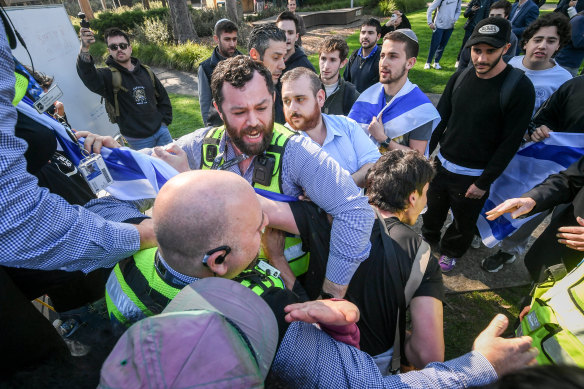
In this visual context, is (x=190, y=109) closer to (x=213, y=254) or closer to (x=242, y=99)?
(x=242, y=99)

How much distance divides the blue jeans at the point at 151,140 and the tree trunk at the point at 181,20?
8880mm

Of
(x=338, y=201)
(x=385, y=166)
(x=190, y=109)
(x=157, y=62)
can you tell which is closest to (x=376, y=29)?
(x=385, y=166)

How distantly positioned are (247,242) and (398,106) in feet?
8.05

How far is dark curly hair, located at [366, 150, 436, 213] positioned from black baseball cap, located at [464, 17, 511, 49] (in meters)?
1.62

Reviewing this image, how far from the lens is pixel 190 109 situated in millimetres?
8414

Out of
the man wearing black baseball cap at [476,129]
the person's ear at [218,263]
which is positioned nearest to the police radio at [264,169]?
the person's ear at [218,263]

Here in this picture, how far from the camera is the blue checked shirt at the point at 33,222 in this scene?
1.00 meters

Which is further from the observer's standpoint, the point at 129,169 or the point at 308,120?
the point at 308,120

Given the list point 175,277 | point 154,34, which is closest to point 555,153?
point 175,277

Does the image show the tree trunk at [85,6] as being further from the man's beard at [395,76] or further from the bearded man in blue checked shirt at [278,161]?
the bearded man in blue checked shirt at [278,161]

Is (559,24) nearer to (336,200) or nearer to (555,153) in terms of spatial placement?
(555,153)

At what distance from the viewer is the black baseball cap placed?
107 inches

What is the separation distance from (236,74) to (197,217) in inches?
40.3

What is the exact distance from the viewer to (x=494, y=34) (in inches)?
108
